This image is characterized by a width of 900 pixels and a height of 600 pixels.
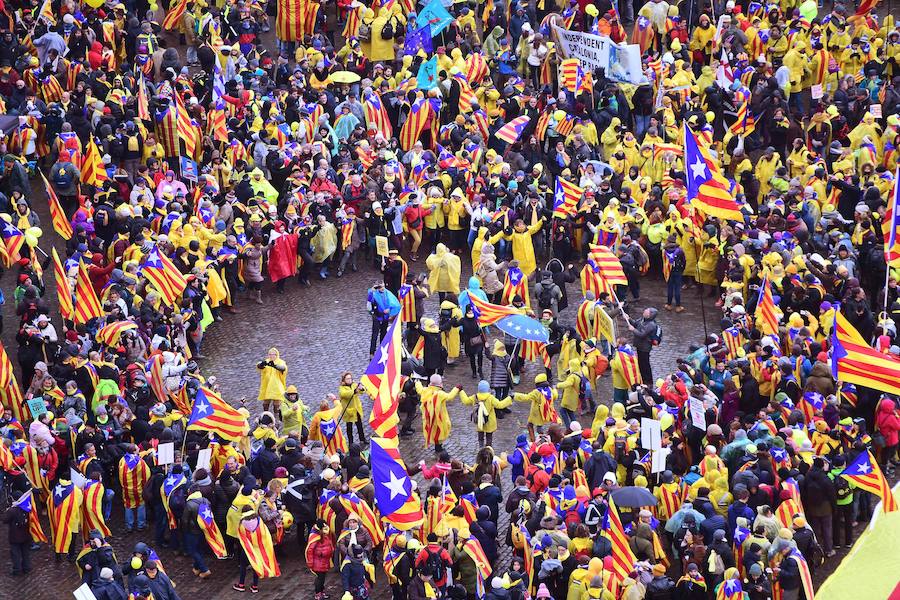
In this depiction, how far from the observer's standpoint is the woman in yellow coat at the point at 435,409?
101ft

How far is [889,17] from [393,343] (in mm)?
19535

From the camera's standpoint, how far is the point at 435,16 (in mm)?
42250

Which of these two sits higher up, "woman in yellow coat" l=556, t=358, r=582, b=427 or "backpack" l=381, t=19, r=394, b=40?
"backpack" l=381, t=19, r=394, b=40

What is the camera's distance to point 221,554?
28.3 metres

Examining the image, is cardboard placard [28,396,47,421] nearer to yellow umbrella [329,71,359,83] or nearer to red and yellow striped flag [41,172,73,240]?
red and yellow striped flag [41,172,73,240]

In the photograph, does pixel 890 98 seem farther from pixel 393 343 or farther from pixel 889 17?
pixel 393 343

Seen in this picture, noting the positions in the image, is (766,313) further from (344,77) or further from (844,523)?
(344,77)

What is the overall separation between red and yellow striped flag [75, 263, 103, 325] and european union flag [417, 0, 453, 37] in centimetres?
1192

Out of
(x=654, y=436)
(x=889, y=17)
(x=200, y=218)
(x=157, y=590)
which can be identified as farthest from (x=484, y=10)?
(x=157, y=590)

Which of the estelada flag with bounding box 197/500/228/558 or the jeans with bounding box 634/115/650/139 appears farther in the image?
the jeans with bounding box 634/115/650/139

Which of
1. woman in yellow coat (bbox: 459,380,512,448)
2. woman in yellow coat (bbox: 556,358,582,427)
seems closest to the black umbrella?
woman in yellow coat (bbox: 459,380,512,448)

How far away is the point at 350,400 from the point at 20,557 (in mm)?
5564

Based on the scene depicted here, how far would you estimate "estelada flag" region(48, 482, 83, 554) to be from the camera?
28.5 metres

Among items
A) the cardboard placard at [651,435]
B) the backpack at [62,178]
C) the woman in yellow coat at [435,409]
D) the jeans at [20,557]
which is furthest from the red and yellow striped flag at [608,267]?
the jeans at [20,557]
